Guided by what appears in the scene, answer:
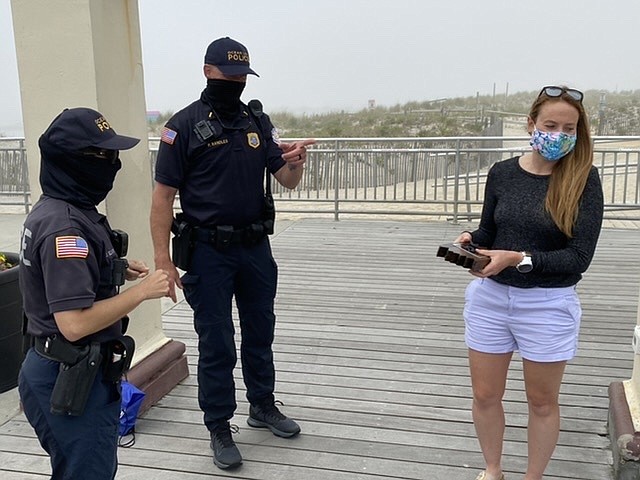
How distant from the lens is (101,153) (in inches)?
72.8

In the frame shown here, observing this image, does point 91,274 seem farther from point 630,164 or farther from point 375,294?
point 630,164

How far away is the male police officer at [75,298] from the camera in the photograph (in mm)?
1738

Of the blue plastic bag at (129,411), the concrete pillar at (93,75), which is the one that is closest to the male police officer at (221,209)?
the blue plastic bag at (129,411)

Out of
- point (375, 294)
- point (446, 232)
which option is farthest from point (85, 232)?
point (446, 232)

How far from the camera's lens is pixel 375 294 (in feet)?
17.7

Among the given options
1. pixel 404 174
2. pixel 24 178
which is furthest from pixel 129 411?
pixel 24 178

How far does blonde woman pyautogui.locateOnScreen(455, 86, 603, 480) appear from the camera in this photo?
2166 mm

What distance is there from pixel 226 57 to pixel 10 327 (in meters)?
2.10

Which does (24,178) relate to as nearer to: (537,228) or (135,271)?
(135,271)

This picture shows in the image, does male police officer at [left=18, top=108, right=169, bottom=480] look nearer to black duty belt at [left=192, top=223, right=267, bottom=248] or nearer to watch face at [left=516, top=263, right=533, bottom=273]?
black duty belt at [left=192, top=223, right=267, bottom=248]

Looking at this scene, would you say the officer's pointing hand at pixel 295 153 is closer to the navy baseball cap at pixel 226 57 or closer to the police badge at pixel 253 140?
the police badge at pixel 253 140

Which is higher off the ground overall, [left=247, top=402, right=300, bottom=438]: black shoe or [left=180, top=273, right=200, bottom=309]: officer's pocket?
[left=180, top=273, right=200, bottom=309]: officer's pocket

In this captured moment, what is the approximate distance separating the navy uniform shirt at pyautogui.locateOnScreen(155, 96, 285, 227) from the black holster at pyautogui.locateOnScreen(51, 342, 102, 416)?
1.03 m

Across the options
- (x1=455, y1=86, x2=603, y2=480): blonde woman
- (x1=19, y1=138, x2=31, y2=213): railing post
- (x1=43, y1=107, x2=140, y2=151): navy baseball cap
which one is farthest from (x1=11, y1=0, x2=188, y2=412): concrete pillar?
(x1=19, y1=138, x2=31, y2=213): railing post
